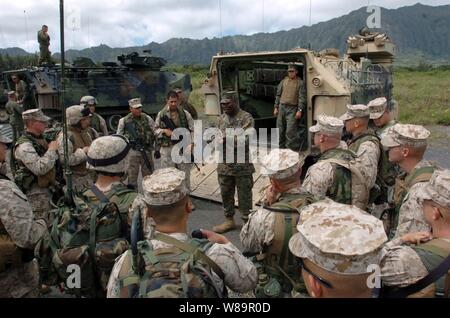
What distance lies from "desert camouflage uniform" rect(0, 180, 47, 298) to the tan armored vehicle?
3.57 m

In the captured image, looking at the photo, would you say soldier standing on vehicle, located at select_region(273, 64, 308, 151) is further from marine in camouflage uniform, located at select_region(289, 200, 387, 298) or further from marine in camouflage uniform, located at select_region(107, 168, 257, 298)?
marine in camouflage uniform, located at select_region(289, 200, 387, 298)

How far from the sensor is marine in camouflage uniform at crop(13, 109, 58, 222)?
3760 mm

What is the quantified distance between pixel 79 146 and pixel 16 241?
2.21 meters

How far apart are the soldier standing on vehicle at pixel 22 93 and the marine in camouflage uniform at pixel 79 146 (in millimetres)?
8113

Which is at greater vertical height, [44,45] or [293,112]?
[44,45]

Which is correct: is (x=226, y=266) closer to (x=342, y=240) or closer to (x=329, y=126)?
(x=342, y=240)

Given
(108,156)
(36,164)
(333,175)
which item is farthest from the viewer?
(36,164)

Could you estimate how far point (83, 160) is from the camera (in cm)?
436

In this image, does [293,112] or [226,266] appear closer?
[226,266]

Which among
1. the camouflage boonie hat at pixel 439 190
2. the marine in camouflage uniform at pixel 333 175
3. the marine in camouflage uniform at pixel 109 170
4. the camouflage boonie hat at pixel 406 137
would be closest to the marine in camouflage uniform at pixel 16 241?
the marine in camouflage uniform at pixel 109 170

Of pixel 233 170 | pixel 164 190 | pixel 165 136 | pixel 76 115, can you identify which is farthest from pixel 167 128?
pixel 164 190

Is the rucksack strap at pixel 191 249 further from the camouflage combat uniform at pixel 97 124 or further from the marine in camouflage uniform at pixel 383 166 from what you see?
the camouflage combat uniform at pixel 97 124

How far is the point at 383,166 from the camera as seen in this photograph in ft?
13.1
